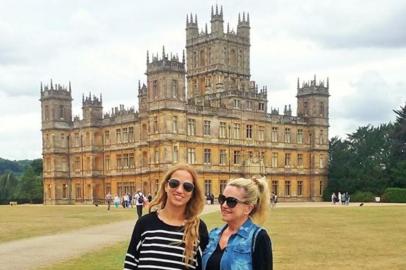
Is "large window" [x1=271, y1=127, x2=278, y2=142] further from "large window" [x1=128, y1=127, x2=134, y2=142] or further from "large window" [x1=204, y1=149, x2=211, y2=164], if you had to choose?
"large window" [x1=128, y1=127, x2=134, y2=142]

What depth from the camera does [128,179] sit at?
67.6 m

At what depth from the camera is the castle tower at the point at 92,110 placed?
7219cm

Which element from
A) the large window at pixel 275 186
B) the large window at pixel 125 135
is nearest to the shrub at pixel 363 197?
the large window at pixel 275 186

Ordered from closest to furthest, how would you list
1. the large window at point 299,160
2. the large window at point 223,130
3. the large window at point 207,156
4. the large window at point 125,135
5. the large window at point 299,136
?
the large window at point 207,156 → the large window at point 223,130 → the large window at point 125,135 → the large window at point 299,160 → the large window at point 299,136

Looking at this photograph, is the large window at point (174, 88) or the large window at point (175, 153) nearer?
the large window at point (175, 153)

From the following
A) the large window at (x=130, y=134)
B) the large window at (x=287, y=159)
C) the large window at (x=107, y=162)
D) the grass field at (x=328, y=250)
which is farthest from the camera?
the large window at (x=287, y=159)

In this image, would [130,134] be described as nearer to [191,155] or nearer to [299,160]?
[191,155]

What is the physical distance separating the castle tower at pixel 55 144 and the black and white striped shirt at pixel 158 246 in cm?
7016

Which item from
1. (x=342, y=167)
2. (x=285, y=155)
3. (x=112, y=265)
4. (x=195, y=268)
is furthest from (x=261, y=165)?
(x=195, y=268)

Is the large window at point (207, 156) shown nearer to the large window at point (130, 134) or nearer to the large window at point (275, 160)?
the large window at point (130, 134)

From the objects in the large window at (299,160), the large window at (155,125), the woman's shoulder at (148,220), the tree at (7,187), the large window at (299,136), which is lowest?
the tree at (7,187)

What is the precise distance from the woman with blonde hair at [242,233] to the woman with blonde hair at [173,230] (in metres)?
0.15

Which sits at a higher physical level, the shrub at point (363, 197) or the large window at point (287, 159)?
the large window at point (287, 159)

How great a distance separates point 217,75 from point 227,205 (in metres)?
67.6
